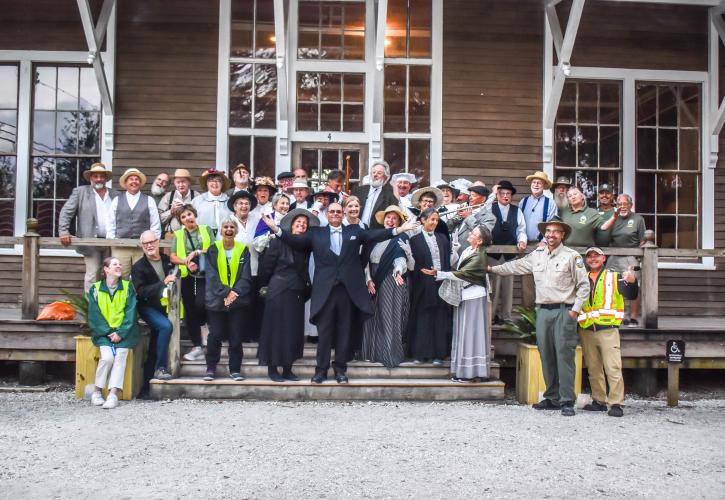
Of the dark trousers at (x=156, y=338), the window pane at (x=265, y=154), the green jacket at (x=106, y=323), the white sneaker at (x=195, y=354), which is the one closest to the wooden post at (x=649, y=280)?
the white sneaker at (x=195, y=354)

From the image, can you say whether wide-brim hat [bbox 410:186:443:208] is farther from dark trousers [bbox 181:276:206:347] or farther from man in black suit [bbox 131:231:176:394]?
man in black suit [bbox 131:231:176:394]

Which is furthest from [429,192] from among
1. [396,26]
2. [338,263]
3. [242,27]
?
[242,27]

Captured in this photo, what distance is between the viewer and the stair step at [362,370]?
23.4 feet

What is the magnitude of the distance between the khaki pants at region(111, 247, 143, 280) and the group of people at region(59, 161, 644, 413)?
0.04 ft

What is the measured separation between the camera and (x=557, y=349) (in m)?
6.73

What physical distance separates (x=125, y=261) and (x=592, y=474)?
5.23 m

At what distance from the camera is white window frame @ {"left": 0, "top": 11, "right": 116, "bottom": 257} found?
973cm

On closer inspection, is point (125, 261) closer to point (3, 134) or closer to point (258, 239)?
point (258, 239)

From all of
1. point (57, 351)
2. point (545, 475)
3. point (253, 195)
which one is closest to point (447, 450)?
point (545, 475)

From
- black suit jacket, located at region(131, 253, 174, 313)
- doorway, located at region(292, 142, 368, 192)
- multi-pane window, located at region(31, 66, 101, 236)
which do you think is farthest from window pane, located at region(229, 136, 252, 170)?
black suit jacket, located at region(131, 253, 174, 313)

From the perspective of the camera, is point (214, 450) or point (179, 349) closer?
point (214, 450)

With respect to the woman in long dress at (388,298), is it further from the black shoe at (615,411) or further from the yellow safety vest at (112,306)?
the yellow safety vest at (112,306)

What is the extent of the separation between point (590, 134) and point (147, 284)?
6.71 metres

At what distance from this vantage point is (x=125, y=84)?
9820mm
